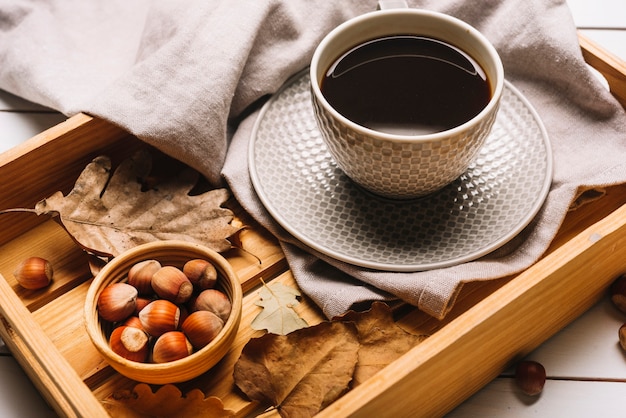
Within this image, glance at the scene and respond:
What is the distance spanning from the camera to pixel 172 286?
83cm

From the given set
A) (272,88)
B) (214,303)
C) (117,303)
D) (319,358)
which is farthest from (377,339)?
(272,88)

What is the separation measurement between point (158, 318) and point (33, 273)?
0.61 ft

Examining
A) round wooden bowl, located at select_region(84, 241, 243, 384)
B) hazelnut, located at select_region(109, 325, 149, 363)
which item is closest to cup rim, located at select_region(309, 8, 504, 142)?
round wooden bowl, located at select_region(84, 241, 243, 384)

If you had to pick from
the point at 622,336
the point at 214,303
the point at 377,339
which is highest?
the point at 214,303

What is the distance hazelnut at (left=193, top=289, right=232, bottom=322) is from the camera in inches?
32.2

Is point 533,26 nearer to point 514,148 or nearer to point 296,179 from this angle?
point 514,148

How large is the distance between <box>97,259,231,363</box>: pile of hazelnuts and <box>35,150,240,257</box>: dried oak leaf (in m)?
0.08

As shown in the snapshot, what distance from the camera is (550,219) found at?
0.89 meters

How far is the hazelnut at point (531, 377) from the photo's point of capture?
2.95 ft

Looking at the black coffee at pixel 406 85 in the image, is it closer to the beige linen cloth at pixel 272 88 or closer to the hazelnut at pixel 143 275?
the beige linen cloth at pixel 272 88

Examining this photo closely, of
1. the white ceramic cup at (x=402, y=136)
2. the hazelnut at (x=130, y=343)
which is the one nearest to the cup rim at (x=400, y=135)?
the white ceramic cup at (x=402, y=136)

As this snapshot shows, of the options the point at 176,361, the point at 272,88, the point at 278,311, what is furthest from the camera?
the point at 272,88

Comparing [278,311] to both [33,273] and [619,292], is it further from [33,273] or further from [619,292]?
[619,292]

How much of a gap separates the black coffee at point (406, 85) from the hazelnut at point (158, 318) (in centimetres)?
31
